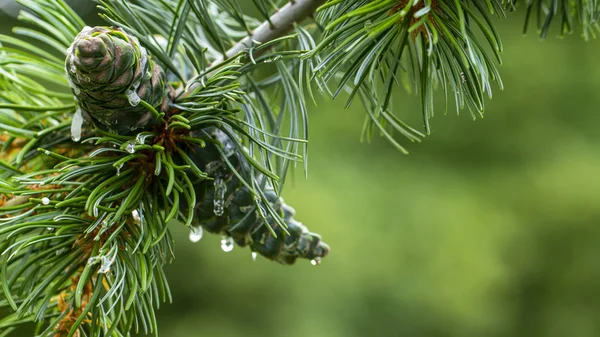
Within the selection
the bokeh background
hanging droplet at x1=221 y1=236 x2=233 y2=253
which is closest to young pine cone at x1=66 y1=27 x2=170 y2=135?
hanging droplet at x1=221 y1=236 x2=233 y2=253

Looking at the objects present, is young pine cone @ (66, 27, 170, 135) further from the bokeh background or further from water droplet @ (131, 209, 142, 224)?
the bokeh background

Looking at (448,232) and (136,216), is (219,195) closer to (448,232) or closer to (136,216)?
(136,216)

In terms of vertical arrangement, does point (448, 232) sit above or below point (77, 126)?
below

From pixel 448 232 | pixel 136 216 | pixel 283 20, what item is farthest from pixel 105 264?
pixel 448 232

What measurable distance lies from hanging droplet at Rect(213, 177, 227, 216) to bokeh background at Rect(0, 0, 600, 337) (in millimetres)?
1476

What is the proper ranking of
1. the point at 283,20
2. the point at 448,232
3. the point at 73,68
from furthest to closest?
1. the point at 448,232
2. the point at 283,20
3. the point at 73,68

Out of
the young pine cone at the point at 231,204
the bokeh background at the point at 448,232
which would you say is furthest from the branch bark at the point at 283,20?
the bokeh background at the point at 448,232

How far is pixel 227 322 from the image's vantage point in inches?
80.1

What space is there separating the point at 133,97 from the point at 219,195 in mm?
76

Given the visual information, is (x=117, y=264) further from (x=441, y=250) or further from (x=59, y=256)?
(x=441, y=250)

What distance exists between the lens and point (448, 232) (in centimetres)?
197

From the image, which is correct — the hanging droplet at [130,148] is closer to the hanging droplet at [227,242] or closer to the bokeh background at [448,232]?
the hanging droplet at [227,242]

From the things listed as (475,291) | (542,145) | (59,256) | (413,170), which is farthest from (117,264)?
(542,145)

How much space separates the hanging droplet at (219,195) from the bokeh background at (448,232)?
1.48 m
